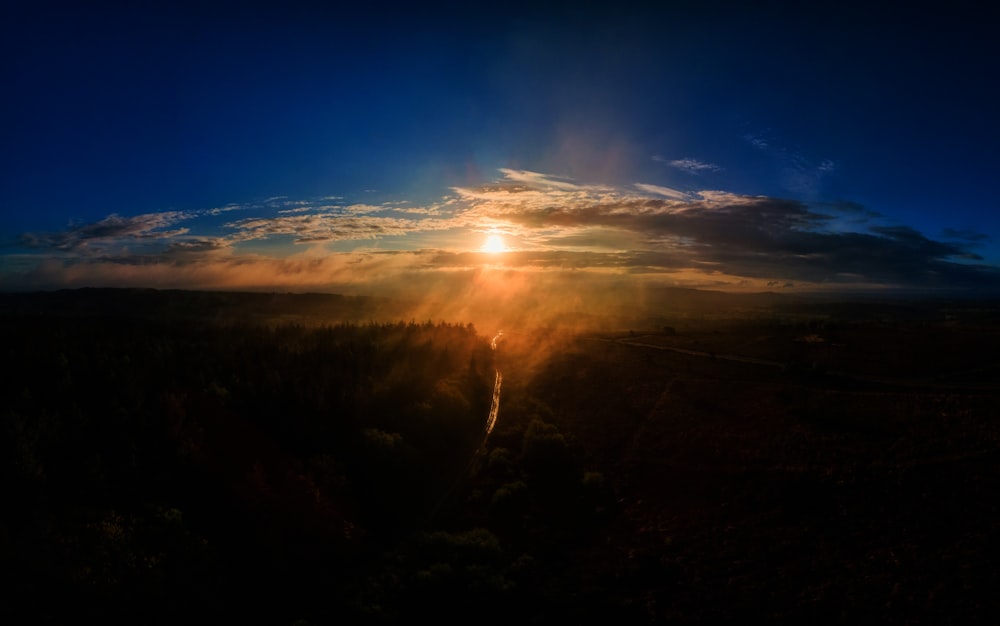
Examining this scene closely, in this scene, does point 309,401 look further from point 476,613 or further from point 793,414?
point 793,414

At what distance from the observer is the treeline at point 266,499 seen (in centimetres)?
1973

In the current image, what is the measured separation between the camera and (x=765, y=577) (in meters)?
21.4

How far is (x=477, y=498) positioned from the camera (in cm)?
3195

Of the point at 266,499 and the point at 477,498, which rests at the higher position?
the point at 266,499

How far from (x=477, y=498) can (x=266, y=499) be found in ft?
40.0

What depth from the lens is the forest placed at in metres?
19.7

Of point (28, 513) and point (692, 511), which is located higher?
point (28, 513)

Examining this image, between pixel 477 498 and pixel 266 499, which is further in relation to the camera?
pixel 477 498

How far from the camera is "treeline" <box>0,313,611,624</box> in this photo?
19734mm

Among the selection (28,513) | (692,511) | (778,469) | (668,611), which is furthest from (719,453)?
(28,513)

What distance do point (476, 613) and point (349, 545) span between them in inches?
361

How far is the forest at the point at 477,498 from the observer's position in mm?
19734

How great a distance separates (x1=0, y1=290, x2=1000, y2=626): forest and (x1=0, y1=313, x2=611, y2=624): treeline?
133 millimetres

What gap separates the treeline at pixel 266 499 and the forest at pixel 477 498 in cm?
13
